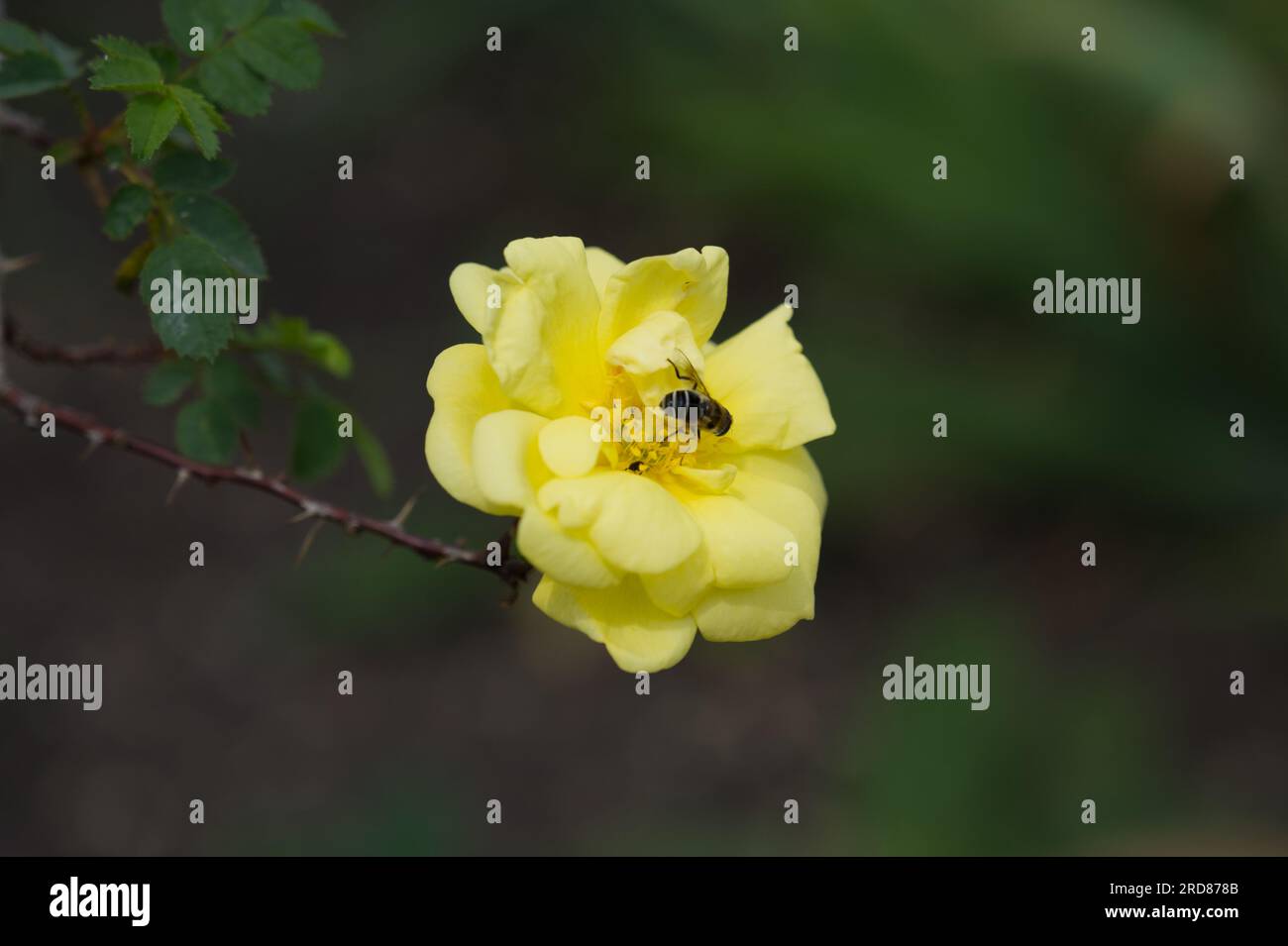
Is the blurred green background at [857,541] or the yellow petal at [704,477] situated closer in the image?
the yellow petal at [704,477]

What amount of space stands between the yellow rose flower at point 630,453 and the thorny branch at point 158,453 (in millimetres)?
112

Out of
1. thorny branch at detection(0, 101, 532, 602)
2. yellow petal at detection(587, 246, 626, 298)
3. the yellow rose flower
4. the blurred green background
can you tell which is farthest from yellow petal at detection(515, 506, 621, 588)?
the blurred green background

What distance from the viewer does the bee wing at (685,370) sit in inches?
53.7

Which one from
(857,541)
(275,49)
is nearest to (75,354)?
(275,49)

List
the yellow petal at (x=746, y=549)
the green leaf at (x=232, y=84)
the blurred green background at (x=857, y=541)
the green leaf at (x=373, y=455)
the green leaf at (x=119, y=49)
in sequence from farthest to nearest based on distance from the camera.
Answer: the blurred green background at (x=857, y=541), the green leaf at (x=373, y=455), the green leaf at (x=232, y=84), the green leaf at (x=119, y=49), the yellow petal at (x=746, y=549)

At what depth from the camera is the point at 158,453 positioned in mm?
1550

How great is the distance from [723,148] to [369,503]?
5.95ft

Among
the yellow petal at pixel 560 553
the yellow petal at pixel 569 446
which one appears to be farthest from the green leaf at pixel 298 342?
the yellow petal at pixel 560 553

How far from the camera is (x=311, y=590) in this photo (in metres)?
4.10

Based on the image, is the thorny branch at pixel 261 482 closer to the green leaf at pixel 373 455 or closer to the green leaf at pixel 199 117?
the green leaf at pixel 373 455

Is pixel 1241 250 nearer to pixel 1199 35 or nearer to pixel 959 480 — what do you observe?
pixel 1199 35

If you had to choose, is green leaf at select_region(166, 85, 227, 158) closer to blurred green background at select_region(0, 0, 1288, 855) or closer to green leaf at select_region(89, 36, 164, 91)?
green leaf at select_region(89, 36, 164, 91)

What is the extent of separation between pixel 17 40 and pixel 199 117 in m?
0.29

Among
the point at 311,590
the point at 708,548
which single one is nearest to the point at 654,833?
the point at 311,590
